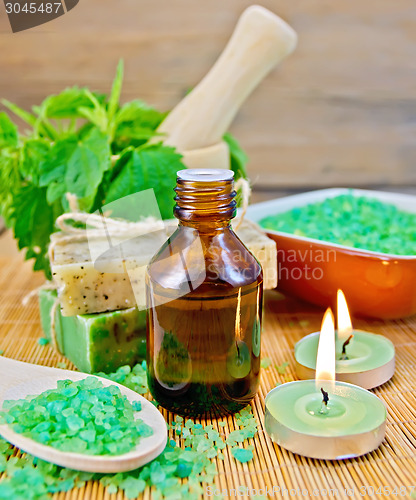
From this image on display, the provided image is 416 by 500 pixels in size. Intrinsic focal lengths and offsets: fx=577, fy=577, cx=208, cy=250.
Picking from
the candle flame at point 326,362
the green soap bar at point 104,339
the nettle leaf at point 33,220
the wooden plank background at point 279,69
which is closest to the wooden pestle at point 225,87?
the nettle leaf at point 33,220

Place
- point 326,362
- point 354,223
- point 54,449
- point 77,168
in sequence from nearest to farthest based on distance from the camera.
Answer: point 54,449, point 326,362, point 77,168, point 354,223

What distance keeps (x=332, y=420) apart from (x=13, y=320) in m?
0.65

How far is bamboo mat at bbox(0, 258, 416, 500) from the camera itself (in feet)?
2.01

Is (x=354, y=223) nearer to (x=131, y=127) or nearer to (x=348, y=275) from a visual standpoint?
(x=348, y=275)

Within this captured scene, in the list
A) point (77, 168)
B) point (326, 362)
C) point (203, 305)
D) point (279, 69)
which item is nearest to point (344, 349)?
point (326, 362)

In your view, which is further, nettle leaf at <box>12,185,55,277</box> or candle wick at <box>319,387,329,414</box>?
nettle leaf at <box>12,185,55,277</box>

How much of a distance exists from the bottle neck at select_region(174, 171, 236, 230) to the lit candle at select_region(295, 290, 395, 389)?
0.89 feet

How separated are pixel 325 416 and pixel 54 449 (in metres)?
0.31

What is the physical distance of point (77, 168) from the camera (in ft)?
3.14

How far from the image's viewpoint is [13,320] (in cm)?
107

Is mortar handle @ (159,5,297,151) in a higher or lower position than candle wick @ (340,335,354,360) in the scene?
higher

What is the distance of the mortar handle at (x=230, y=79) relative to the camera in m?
1.11

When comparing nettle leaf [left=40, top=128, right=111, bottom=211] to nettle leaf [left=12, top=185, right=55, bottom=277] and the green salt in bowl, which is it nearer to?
nettle leaf [left=12, top=185, right=55, bottom=277]

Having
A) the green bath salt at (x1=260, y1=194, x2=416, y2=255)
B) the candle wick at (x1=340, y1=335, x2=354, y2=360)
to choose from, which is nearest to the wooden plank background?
the green bath salt at (x1=260, y1=194, x2=416, y2=255)
